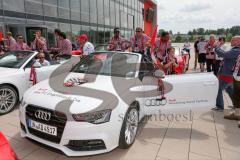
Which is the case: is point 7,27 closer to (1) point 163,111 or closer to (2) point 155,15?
(1) point 163,111

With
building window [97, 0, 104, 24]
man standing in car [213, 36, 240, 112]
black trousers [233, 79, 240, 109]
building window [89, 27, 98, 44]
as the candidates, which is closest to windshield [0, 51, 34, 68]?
man standing in car [213, 36, 240, 112]

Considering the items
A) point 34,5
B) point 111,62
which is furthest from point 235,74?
point 34,5

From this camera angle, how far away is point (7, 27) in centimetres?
1205

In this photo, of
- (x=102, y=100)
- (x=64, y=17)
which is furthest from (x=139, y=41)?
(x=64, y=17)

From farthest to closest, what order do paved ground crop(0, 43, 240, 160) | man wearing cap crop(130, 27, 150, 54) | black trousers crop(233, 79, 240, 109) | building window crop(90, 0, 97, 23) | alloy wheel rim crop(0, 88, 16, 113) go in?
building window crop(90, 0, 97, 23), man wearing cap crop(130, 27, 150, 54), alloy wheel rim crop(0, 88, 16, 113), black trousers crop(233, 79, 240, 109), paved ground crop(0, 43, 240, 160)

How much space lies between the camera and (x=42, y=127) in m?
3.00

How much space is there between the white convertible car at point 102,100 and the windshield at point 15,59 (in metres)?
1.87

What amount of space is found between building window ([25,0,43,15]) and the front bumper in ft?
41.3

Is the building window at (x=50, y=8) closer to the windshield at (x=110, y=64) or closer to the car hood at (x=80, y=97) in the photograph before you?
the windshield at (x=110, y=64)

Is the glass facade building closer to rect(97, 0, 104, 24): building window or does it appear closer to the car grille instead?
rect(97, 0, 104, 24): building window

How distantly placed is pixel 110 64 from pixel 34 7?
463 inches

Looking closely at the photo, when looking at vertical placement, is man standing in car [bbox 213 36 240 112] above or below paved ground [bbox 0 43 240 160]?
above

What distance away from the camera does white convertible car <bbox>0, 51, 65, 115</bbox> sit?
4.83 m

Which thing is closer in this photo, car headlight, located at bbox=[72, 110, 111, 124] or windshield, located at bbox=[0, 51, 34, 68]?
car headlight, located at bbox=[72, 110, 111, 124]
